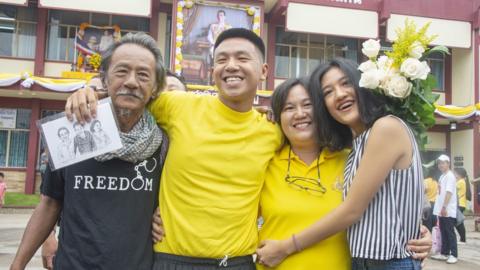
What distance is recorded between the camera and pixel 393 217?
2.34 m

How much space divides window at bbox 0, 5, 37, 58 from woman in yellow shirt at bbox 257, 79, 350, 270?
16.8 metres

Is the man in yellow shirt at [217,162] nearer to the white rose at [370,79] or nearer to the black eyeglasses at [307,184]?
the black eyeglasses at [307,184]

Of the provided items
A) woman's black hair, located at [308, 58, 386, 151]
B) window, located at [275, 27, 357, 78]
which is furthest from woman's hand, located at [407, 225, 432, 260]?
window, located at [275, 27, 357, 78]

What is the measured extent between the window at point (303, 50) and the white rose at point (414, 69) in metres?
16.2

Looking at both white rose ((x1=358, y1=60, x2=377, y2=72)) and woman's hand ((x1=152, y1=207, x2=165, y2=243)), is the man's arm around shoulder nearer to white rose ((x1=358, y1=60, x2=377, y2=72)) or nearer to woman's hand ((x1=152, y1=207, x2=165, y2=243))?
woman's hand ((x1=152, y1=207, x2=165, y2=243))

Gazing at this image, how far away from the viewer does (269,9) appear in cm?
1783

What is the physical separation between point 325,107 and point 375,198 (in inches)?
23.9

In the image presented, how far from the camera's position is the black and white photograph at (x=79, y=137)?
2107 mm

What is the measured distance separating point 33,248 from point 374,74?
6.57 feet

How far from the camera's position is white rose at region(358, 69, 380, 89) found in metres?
2.38

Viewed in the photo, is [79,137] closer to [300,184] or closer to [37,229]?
[37,229]

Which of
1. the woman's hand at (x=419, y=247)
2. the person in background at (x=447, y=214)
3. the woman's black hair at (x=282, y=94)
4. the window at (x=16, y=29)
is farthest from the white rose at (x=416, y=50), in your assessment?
the window at (x=16, y=29)

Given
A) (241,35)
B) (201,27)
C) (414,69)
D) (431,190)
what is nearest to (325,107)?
(414,69)

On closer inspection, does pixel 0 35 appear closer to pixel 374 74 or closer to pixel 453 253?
pixel 453 253
